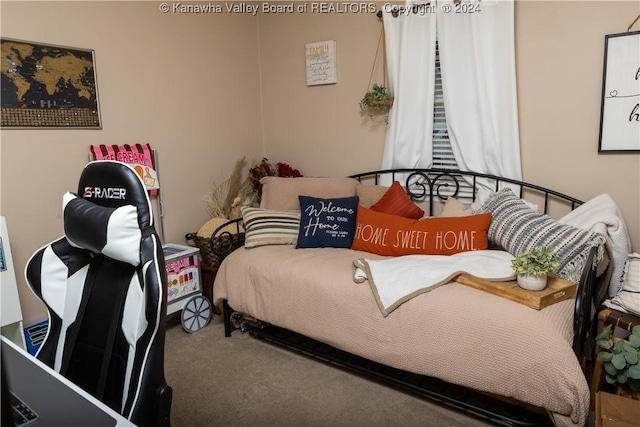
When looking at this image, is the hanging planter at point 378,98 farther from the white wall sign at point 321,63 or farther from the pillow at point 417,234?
the pillow at point 417,234

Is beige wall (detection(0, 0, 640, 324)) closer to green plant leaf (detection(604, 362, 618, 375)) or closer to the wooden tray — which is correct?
the wooden tray

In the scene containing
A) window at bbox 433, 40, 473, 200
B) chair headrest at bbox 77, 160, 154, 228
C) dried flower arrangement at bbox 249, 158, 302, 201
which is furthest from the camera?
dried flower arrangement at bbox 249, 158, 302, 201

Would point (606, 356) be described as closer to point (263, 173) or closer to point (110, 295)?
point (110, 295)

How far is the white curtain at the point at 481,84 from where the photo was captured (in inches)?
100.0

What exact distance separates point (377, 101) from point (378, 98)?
0.8 inches

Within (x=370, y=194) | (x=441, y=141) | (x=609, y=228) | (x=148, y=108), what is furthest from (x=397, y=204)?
(x=148, y=108)

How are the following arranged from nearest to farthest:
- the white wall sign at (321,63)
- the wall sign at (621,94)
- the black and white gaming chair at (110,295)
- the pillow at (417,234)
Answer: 1. the black and white gaming chair at (110,295)
2. the wall sign at (621,94)
3. the pillow at (417,234)
4. the white wall sign at (321,63)

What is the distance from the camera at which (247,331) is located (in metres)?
2.89

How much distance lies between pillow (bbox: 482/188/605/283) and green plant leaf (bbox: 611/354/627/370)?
394 millimetres

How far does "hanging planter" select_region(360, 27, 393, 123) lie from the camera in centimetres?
299

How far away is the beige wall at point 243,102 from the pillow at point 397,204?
45cm

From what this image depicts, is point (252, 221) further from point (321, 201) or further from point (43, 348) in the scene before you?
point (43, 348)

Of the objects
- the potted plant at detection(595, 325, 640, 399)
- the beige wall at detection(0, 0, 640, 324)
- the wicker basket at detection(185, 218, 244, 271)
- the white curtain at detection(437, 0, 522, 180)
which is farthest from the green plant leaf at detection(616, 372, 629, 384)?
the wicker basket at detection(185, 218, 244, 271)

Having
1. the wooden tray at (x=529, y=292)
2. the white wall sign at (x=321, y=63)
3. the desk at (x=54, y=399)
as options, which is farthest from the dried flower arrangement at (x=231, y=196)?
the desk at (x=54, y=399)
